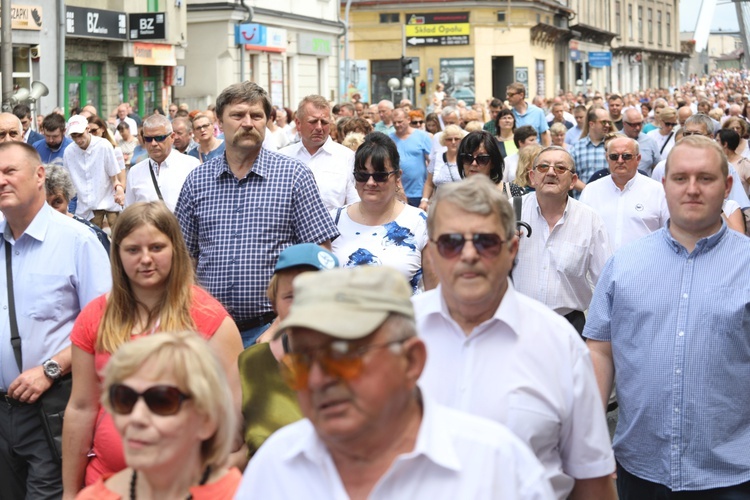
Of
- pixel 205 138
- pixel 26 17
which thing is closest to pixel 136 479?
pixel 205 138

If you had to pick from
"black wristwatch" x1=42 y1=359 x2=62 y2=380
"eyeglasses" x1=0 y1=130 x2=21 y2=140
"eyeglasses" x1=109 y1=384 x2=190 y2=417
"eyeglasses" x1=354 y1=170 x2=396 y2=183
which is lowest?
"black wristwatch" x1=42 y1=359 x2=62 y2=380

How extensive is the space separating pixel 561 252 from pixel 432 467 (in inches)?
183

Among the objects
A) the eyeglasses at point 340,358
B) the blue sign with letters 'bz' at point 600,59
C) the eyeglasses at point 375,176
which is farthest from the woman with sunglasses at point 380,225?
the blue sign with letters 'bz' at point 600,59

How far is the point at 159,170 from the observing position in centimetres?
1128

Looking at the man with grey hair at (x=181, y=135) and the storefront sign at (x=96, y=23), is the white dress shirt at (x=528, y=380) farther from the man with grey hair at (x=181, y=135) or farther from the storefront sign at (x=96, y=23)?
the storefront sign at (x=96, y=23)

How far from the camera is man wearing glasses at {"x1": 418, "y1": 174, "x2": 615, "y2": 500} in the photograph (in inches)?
144

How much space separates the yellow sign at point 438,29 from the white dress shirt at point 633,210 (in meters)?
60.2

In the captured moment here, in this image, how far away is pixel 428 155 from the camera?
15945 millimetres

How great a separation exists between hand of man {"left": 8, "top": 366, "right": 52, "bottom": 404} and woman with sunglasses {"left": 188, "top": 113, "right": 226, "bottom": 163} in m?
7.09

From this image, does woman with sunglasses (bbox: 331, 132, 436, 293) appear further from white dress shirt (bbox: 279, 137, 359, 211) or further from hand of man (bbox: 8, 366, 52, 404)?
white dress shirt (bbox: 279, 137, 359, 211)

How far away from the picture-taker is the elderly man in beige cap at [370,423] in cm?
278

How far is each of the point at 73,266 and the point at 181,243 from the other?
1.02 metres

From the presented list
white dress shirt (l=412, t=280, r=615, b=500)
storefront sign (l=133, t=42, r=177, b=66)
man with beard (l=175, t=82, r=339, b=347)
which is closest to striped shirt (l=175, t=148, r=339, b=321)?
man with beard (l=175, t=82, r=339, b=347)

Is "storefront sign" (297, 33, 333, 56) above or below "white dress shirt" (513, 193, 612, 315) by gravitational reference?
above
